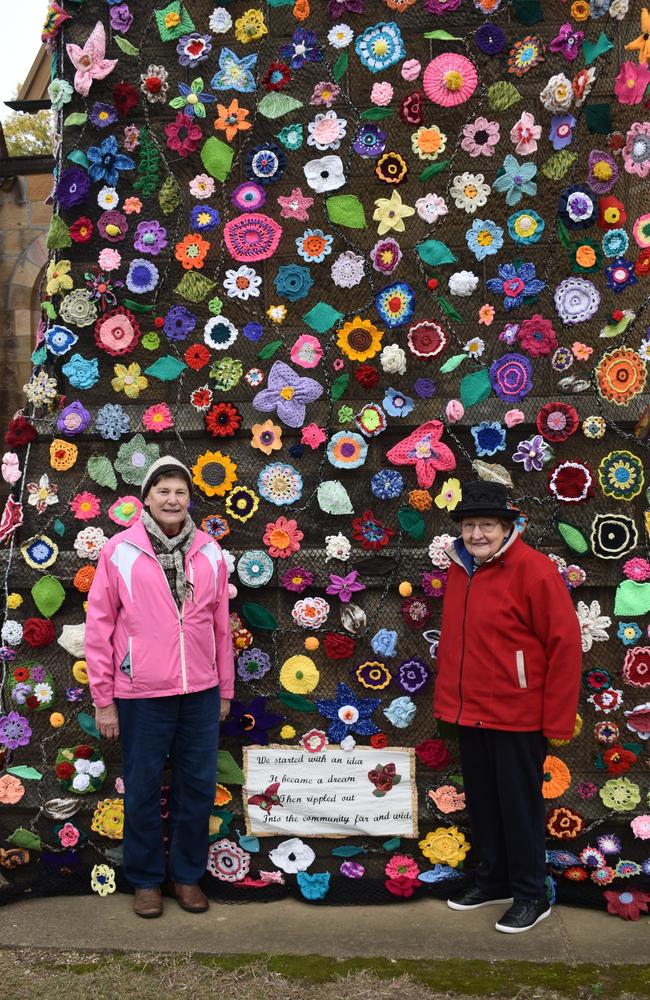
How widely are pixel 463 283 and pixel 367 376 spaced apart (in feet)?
1.86

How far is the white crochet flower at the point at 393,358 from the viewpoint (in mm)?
3896

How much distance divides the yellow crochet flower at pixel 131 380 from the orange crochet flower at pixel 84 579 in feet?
2.61

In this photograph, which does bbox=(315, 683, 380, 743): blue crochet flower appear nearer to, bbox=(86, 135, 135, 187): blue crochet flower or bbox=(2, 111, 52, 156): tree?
bbox=(86, 135, 135, 187): blue crochet flower

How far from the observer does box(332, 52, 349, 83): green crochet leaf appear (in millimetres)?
3955

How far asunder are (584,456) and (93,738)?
8.11 ft

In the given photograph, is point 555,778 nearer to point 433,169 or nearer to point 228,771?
point 228,771

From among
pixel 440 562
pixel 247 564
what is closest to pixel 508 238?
pixel 440 562

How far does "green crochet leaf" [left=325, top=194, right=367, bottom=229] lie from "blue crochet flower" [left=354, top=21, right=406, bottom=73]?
562 mm

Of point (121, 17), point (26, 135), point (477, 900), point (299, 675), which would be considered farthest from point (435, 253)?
point (26, 135)

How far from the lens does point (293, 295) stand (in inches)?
158

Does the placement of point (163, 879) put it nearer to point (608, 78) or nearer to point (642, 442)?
point (642, 442)

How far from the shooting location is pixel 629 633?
3.79 meters

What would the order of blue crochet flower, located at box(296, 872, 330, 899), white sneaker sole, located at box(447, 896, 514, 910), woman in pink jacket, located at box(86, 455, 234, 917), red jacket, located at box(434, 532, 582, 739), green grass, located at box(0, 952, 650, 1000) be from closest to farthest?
1. green grass, located at box(0, 952, 650, 1000)
2. red jacket, located at box(434, 532, 582, 739)
3. woman in pink jacket, located at box(86, 455, 234, 917)
4. white sneaker sole, located at box(447, 896, 514, 910)
5. blue crochet flower, located at box(296, 872, 330, 899)

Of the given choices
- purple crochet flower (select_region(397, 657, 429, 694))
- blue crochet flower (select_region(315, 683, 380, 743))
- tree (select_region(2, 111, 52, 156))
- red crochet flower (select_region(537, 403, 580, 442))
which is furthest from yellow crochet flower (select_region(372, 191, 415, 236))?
tree (select_region(2, 111, 52, 156))
